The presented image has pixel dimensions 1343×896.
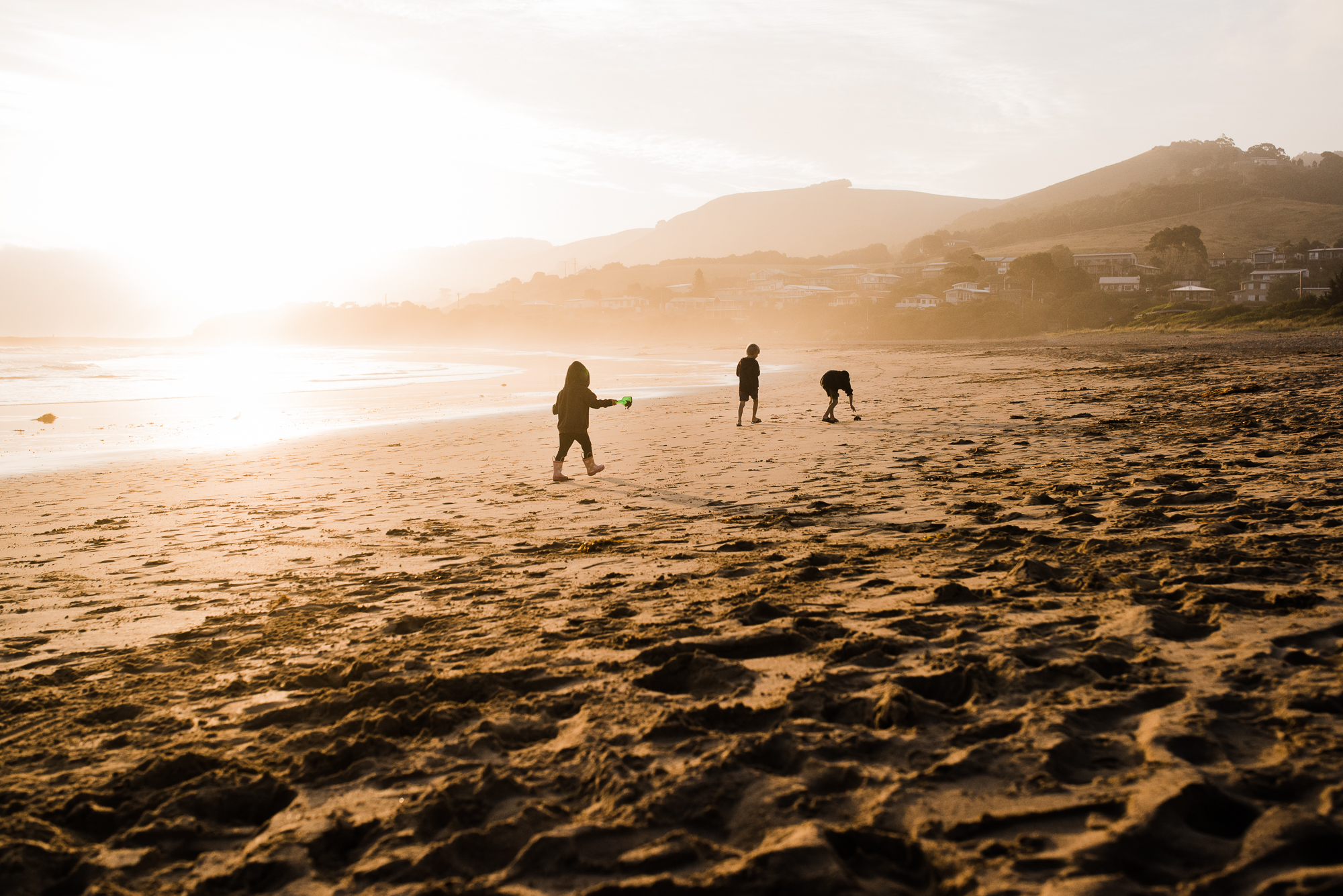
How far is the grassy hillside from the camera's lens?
328 feet

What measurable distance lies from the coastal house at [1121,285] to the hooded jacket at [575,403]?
7049cm

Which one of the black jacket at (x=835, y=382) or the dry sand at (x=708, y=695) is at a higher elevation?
the black jacket at (x=835, y=382)

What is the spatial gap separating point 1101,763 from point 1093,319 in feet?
198

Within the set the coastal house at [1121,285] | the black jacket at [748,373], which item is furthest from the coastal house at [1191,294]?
the black jacket at [748,373]

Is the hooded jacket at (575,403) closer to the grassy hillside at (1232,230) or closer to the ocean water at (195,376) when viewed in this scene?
the ocean water at (195,376)

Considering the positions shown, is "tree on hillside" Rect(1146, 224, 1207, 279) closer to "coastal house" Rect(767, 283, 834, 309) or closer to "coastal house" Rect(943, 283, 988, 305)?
"coastal house" Rect(943, 283, 988, 305)

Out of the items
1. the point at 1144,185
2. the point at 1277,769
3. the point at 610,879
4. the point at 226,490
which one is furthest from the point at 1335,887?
the point at 1144,185

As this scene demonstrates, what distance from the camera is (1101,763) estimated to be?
2.24m

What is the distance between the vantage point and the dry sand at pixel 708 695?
1.97 metres

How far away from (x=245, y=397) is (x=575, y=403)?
18306mm

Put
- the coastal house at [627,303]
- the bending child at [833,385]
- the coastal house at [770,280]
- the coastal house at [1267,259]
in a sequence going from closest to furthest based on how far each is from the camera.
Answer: the bending child at [833,385], the coastal house at [1267,259], the coastal house at [770,280], the coastal house at [627,303]

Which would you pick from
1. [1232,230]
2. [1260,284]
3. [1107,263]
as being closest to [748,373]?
[1260,284]

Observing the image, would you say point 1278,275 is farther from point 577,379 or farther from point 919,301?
point 577,379

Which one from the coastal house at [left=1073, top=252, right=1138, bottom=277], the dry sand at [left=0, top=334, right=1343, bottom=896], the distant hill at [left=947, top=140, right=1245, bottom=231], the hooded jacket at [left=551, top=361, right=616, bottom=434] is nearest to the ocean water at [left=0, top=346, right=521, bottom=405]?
the hooded jacket at [left=551, top=361, right=616, bottom=434]
